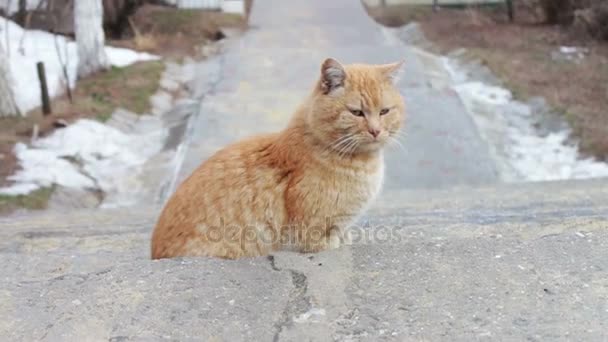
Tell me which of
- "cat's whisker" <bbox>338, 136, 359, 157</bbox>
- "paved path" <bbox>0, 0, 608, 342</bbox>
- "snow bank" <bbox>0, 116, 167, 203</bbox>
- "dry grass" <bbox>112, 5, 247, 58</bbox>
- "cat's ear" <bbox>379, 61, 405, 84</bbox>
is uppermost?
"cat's ear" <bbox>379, 61, 405, 84</bbox>

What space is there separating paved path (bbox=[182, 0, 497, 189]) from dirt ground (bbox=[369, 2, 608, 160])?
103cm

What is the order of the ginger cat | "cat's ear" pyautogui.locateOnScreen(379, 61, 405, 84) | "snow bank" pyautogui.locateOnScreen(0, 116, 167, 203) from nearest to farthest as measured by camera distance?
1. the ginger cat
2. "cat's ear" pyautogui.locateOnScreen(379, 61, 405, 84)
3. "snow bank" pyautogui.locateOnScreen(0, 116, 167, 203)

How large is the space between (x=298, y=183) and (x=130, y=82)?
9100 mm

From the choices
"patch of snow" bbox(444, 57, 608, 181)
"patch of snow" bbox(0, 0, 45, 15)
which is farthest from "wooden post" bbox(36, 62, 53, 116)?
"patch of snow" bbox(444, 57, 608, 181)

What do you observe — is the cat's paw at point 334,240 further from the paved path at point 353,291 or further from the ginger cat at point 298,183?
the paved path at point 353,291

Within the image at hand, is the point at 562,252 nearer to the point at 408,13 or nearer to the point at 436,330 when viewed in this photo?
the point at 436,330

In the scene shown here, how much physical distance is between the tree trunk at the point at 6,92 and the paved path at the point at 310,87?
249cm

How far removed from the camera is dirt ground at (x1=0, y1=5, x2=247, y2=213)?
8742mm

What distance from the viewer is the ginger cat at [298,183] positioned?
311cm

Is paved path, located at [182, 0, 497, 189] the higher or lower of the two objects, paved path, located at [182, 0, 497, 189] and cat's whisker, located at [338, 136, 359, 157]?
the lower

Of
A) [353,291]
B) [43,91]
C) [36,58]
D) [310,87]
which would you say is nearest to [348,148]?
[353,291]

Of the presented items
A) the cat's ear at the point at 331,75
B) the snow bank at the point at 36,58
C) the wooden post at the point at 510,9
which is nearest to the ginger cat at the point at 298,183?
the cat's ear at the point at 331,75

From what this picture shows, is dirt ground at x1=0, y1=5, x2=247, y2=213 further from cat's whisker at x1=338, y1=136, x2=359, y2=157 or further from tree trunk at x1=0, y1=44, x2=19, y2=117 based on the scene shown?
cat's whisker at x1=338, y1=136, x2=359, y2=157

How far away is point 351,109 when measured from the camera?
321cm
